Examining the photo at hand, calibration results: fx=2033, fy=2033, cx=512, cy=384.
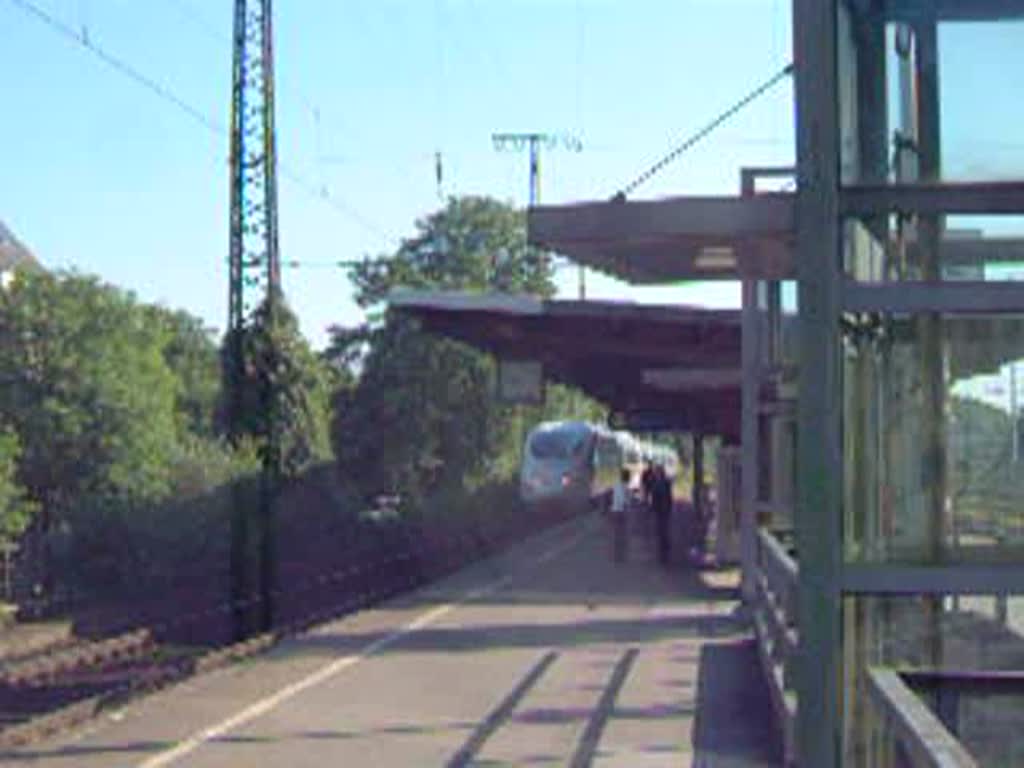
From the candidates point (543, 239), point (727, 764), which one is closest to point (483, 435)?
point (727, 764)

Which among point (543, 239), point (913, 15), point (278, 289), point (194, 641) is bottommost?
point (194, 641)

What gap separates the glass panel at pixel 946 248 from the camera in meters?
6.29

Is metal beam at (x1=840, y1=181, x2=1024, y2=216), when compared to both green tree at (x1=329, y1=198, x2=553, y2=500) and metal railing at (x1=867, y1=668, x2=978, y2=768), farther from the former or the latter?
green tree at (x1=329, y1=198, x2=553, y2=500)

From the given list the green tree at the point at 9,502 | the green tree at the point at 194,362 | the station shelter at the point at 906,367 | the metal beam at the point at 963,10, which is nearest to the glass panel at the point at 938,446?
the station shelter at the point at 906,367

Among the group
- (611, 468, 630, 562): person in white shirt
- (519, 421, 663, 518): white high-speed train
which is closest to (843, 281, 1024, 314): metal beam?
(611, 468, 630, 562): person in white shirt

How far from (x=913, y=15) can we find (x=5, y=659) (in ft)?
72.0

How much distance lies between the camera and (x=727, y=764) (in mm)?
12008

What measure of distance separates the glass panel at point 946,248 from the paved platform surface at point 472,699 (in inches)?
236

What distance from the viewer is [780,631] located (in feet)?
41.7

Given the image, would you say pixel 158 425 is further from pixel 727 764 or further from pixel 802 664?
pixel 802 664

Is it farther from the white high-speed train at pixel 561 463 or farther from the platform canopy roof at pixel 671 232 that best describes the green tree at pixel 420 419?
the platform canopy roof at pixel 671 232

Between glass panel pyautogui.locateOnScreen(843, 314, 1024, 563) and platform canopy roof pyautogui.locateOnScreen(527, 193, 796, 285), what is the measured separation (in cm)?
63

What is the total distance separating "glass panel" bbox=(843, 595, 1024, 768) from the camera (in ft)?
21.3

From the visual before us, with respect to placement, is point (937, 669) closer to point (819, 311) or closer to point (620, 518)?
point (819, 311)
